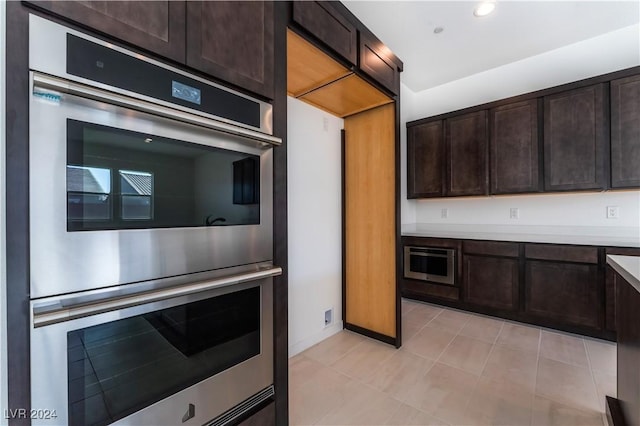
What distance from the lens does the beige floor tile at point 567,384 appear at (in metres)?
1.67

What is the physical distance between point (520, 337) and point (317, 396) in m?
2.02

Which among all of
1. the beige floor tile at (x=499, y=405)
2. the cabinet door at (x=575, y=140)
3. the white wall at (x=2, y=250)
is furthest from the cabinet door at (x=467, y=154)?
the white wall at (x=2, y=250)

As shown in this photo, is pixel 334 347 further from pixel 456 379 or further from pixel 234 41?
pixel 234 41

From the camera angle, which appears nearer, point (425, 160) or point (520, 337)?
point (520, 337)

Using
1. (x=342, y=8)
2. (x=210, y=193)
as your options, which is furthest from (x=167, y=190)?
(x=342, y=8)

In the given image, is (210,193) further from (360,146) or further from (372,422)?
(360,146)

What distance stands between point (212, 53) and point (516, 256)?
3162 mm

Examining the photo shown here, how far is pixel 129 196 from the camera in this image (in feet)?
2.74

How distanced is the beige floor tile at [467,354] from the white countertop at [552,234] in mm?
1129

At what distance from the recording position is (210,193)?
1030 mm

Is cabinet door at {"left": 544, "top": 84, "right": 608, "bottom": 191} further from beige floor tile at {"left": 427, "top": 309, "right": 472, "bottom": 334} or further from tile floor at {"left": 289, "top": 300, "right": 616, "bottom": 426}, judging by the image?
beige floor tile at {"left": 427, "top": 309, "right": 472, "bottom": 334}

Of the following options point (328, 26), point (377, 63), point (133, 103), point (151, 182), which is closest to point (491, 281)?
point (377, 63)

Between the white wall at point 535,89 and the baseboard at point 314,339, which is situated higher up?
the white wall at point 535,89

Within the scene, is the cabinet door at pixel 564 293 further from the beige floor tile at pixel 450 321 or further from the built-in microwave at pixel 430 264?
the built-in microwave at pixel 430 264
